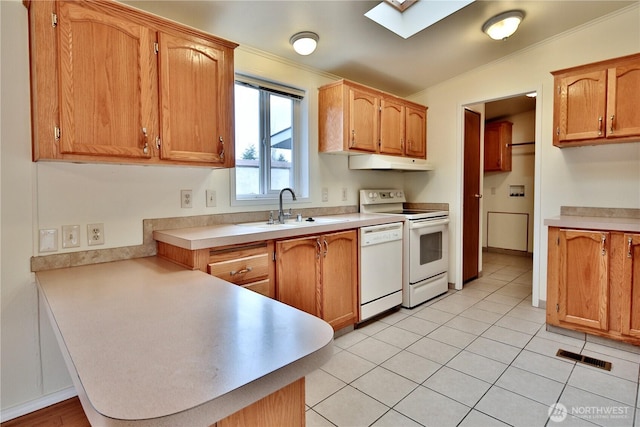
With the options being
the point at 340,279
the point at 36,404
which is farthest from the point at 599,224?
the point at 36,404

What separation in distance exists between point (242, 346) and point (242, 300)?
35 cm

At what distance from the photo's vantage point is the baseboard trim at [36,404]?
65.5 inches

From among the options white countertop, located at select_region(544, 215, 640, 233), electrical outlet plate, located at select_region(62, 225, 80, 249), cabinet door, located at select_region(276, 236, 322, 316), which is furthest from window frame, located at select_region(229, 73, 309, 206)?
white countertop, located at select_region(544, 215, 640, 233)

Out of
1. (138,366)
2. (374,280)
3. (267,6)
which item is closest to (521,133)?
(374,280)

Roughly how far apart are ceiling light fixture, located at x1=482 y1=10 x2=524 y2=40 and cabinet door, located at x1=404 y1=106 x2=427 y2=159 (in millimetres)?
1100

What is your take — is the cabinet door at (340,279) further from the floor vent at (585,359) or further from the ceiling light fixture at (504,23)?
the ceiling light fixture at (504,23)

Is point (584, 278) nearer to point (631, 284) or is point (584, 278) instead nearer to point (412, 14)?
point (631, 284)

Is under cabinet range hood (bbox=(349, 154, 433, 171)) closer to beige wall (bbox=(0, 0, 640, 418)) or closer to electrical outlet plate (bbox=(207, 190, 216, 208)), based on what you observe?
beige wall (bbox=(0, 0, 640, 418))

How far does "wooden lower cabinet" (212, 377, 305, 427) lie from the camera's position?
2.34ft

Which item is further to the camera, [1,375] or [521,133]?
[521,133]

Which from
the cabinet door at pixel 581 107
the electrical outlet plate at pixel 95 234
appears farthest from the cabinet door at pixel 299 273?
the cabinet door at pixel 581 107

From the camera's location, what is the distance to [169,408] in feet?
1.80

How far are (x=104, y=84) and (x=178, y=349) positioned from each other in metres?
1.46

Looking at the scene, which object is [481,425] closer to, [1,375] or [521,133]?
[1,375]
